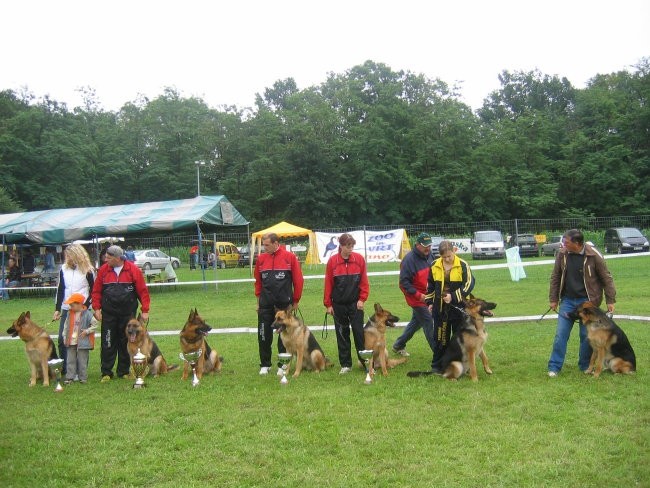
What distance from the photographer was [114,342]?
7637 millimetres

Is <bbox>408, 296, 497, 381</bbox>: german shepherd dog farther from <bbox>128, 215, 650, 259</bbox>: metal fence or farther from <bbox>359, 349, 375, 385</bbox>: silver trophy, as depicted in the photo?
<bbox>128, 215, 650, 259</bbox>: metal fence

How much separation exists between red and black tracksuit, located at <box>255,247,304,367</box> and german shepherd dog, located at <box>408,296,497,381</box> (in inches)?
79.3

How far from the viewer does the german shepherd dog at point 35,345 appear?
738 centimetres

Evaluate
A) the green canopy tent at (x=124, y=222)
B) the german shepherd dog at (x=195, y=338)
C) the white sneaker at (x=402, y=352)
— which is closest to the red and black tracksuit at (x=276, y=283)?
Answer: the german shepherd dog at (x=195, y=338)

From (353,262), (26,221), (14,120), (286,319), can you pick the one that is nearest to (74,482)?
(286,319)

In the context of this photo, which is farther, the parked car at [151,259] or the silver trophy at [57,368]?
the parked car at [151,259]

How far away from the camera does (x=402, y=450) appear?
14.9 ft

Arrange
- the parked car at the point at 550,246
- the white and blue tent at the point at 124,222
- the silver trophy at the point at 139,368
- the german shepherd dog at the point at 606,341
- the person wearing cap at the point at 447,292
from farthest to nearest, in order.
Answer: the parked car at the point at 550,246 → the white and blue tent at the point at 124,222 → the person wearing cap at the point at 447,292 → the silver trophy at the point at 139,368 → the german shepherd dog at the point at 606,341

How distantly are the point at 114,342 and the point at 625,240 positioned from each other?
86.4 feet

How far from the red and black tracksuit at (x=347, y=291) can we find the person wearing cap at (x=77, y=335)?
10.3 ft

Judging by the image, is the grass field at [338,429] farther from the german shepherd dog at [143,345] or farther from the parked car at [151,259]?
the parked car at [151,259]

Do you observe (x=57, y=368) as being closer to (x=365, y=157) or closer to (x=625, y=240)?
(x=625, y=240)

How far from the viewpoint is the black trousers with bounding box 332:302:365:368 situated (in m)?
7.30

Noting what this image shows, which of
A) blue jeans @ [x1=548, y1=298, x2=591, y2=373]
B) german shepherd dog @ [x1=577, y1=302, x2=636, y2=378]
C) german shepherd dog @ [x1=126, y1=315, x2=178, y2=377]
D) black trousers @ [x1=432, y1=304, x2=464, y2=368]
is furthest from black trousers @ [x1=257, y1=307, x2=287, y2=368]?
german shepherd dog @ [x1=577, y1=302, x2=636, y2=378]
